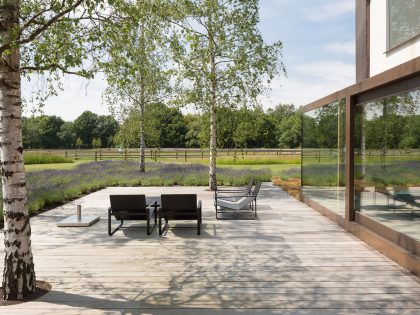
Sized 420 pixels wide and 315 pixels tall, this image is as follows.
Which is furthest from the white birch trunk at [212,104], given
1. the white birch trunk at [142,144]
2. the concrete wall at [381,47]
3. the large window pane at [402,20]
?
the large window pane at [402,20]

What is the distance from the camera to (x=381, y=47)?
8383 millimetres

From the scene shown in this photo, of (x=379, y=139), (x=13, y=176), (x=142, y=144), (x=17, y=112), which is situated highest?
(x=17, y=112)

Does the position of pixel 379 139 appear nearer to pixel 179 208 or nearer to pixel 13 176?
pixel 179 208

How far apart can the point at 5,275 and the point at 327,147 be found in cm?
800

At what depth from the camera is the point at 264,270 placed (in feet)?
19.4

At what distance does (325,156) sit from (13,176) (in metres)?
7.96

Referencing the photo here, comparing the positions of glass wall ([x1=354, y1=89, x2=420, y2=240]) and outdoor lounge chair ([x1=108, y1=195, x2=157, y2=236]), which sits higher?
glass wall ([x1=354, y1=89, x2=420, y2=240])

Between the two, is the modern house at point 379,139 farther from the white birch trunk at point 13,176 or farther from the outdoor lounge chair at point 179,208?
the white birch trunk at point 13,176

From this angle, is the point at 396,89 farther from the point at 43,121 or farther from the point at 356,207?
the point at 43,121

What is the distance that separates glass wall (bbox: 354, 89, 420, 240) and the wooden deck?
71cm

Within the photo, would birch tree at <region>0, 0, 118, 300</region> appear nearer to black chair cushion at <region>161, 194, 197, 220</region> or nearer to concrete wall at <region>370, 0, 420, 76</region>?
black chair cushion at <region>161, 194, 197, 220</region>

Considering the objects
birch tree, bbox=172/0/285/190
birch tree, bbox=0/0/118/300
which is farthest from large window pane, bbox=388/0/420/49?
birch tree, bbox=172/0/285/190

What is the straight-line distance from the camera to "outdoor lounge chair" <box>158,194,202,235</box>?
8.12 meters

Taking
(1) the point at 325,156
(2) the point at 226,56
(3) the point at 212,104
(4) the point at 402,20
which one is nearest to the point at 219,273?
(4) the point at 402,20
